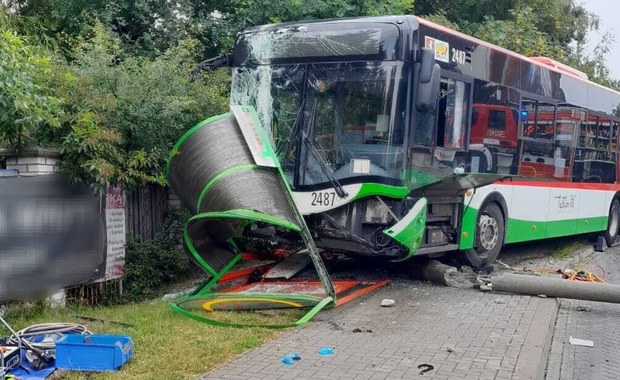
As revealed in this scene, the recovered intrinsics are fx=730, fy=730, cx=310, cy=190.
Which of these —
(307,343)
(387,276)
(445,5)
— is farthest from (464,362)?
(445,5)

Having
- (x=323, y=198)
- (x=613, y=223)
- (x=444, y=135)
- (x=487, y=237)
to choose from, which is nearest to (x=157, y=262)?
(x=323, y=198)

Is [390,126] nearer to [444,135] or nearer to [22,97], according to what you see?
[444,135]

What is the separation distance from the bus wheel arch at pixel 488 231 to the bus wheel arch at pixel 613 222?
18.1 ft

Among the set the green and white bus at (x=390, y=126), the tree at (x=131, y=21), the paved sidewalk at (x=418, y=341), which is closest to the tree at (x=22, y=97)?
the green and white bus at (x=390, y=126)

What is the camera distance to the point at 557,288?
923 centimetres

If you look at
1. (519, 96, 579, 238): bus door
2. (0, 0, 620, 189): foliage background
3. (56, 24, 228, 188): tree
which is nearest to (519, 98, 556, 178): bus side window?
(519, 96, 579, 238): bus door

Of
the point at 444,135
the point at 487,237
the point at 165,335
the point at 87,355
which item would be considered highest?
the point at 444,135

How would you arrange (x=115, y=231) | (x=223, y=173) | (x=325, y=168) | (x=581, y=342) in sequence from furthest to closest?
1. (x=115, y=231)
2. (x=325, y=168)
3. (x=223, y=173)
4. (x=581, y=342)

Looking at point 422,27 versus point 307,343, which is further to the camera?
point 422,27

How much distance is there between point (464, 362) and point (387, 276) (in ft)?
13.9

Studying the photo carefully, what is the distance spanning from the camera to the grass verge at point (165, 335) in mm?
6055

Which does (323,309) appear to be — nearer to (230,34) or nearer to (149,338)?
(149,338)

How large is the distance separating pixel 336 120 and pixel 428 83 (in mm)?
1293

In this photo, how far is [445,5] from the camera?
68.1 feet
